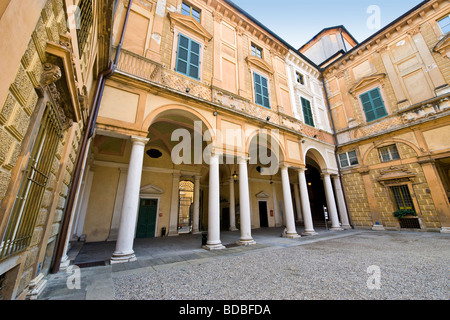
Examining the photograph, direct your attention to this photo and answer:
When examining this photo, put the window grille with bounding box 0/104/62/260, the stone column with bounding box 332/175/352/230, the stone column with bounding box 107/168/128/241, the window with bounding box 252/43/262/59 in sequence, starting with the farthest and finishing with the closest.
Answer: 1. the stone column with bounding box 332/175/352/230
2. the window with bounding box 252/43/262/59
3. the stone column with bounding box 107/168/128/241
4. the window grille with bounding box 0/104/62/260

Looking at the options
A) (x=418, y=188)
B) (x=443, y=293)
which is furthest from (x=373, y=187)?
(x=443, y=293)

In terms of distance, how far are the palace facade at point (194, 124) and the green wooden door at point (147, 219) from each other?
61 mm

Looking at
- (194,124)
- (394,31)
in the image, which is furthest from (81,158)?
(394,31)

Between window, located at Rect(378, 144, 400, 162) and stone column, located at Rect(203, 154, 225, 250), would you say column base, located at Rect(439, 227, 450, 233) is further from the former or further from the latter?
stone column, located at Rect(203, 154, 225, 250)

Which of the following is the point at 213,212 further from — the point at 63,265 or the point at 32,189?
the point at 32,189

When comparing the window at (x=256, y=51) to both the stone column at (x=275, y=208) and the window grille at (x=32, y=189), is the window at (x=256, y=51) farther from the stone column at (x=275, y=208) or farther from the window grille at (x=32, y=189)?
the window grille at (x=32, y=189)

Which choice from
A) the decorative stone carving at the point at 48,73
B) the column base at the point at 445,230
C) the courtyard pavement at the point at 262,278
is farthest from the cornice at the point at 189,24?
the column base at the point at 445,230

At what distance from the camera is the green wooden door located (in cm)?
1041

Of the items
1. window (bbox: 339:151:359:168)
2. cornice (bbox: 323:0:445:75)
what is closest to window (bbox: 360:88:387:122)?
window (bbox: 339:151:359:168)

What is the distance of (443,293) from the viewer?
9.39 ft

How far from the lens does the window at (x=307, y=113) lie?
530 inches

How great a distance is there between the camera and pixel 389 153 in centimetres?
1214

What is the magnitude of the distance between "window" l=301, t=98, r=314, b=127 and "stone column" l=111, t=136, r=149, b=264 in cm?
1164

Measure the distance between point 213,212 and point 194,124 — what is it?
387cm
